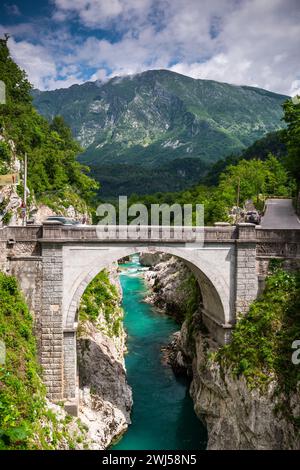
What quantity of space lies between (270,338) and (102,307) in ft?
40.4

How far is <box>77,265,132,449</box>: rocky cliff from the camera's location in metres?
21.1

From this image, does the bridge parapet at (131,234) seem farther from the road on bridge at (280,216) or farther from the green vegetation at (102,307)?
the road on bridge at (280,216)

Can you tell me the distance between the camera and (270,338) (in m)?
19.2

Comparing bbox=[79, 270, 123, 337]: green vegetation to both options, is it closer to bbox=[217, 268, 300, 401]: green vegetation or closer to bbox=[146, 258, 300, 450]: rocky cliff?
bbox=[146, 258, 300, 450]: rocky cliff

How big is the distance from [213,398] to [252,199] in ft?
83.0

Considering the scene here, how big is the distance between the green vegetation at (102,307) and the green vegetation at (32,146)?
444 inches

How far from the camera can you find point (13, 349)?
18.0 metres

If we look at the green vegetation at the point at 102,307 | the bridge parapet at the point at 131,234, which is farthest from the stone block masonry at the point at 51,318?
the green vegetation at the point at 102,307

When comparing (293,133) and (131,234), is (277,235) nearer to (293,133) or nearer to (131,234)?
(131,234)

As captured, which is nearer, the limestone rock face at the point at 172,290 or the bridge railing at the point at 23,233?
the bridge railing at the point at 23,233

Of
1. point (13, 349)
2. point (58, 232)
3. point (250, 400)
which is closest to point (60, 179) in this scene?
point (58, 232)

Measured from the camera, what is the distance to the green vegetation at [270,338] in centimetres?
1817

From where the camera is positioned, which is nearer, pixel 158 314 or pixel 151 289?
pixel 158 314

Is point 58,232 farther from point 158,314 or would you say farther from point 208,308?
point 158,314
